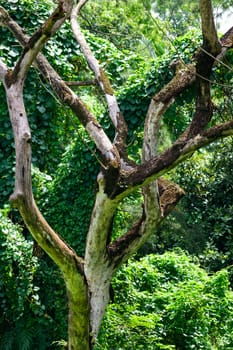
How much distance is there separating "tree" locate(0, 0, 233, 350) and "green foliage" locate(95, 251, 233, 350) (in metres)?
1.15

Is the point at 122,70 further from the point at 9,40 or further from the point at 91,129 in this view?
the point at 91,129

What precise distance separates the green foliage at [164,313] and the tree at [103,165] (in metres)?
1.15

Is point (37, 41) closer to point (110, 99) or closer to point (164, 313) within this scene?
point (110, 99)

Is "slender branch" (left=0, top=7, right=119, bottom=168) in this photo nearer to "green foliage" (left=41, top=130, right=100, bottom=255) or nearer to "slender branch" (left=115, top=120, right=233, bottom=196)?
"slender branch" (left=115, top=120, right=233, bottom=196)

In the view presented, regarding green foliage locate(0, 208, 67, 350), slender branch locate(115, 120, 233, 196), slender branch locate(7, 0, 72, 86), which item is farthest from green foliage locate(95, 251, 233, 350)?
slender branch locate(7, 0, 72, 86)

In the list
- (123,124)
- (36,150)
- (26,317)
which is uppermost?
(36,150)

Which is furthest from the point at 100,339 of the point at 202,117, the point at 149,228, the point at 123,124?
the point at 202,117

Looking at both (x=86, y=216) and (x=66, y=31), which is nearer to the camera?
(x=86, y=216)

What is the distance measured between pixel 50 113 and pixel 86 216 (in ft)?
4.45

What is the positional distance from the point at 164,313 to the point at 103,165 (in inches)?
123

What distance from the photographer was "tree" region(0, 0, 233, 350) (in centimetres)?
474

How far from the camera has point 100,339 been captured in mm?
6652

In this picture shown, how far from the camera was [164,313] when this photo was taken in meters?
7.90

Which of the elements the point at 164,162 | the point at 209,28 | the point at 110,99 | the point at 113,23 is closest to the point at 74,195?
the point at 110,99
